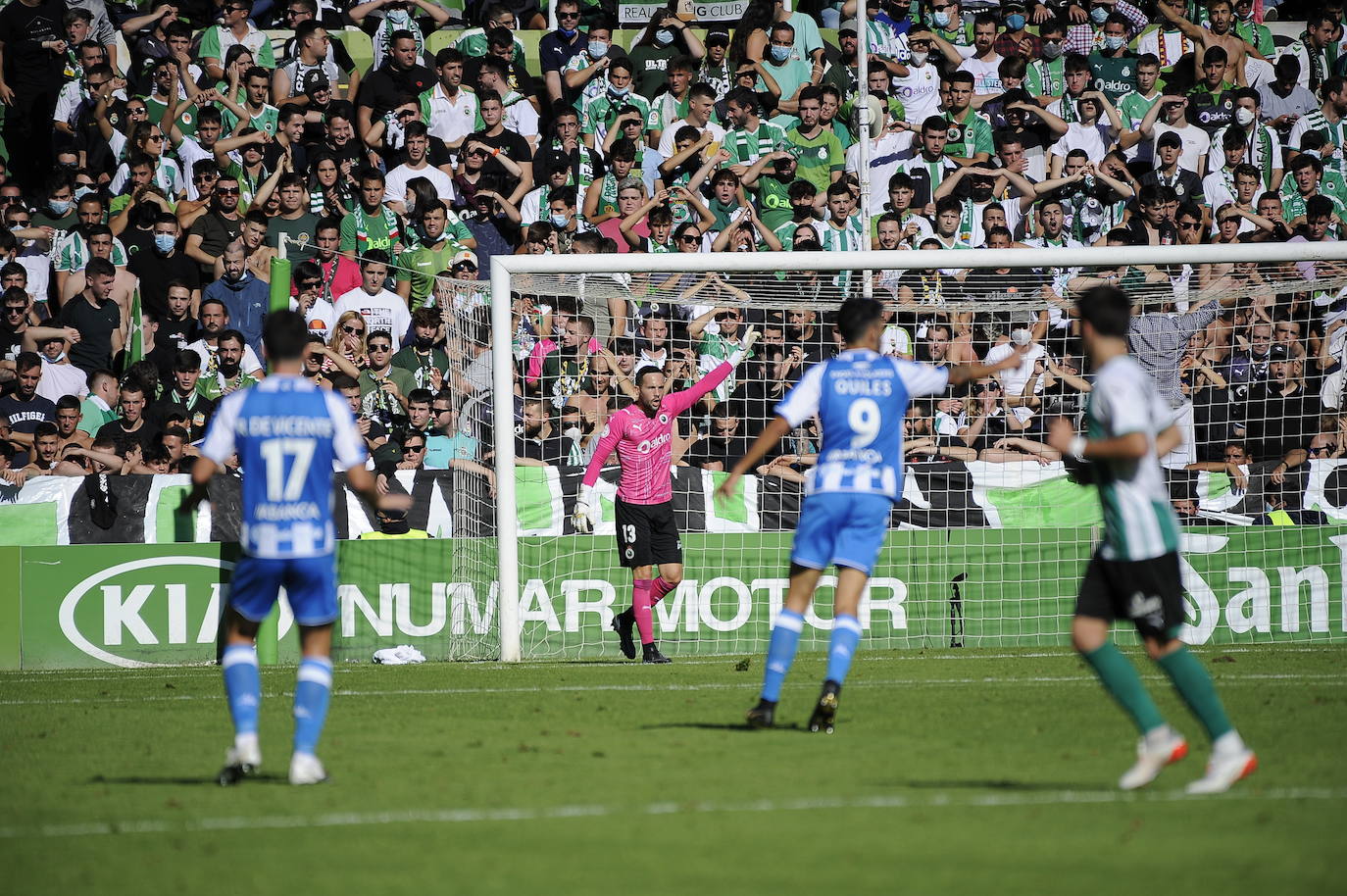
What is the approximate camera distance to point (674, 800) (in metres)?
6.27

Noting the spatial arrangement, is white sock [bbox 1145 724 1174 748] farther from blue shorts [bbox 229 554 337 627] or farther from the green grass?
blue shorts [bbox 229 554 337 627]

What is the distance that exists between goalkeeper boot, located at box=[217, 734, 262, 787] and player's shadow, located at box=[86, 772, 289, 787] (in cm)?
10

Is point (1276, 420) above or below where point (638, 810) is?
above

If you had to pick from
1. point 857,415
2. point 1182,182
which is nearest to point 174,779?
point 857,415

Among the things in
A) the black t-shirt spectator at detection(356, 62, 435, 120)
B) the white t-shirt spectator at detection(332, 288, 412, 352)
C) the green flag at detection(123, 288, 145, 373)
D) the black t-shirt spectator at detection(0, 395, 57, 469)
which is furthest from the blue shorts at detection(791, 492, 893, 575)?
the black t-shirt spectator at detection(356, 62, 435, 120)

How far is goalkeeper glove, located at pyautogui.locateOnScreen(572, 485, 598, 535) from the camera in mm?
14484

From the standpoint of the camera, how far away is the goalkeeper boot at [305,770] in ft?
22.3

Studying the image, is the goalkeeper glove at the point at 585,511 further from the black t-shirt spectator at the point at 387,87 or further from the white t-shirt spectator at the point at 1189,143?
the white t-shirt spectator at the point at 1189,143

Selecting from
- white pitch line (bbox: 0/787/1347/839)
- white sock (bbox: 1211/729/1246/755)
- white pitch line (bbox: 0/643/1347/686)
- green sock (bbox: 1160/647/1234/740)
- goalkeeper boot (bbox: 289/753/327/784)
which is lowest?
white pitch line (bbox: 0/643/1347/686)

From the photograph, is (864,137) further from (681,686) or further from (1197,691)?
(1197,691)

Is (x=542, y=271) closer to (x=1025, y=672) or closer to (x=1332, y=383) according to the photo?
(x=1025, y=672)

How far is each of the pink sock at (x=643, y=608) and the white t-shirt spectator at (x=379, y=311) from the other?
461 centimetres

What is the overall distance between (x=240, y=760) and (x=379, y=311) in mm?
10847

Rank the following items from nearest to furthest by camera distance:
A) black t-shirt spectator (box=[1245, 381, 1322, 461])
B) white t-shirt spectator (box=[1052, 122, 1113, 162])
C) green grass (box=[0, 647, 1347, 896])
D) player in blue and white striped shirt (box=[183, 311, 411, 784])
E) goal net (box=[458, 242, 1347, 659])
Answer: green grass (box=[0, 647, 1347, 896]) < player in blue and white striped shirt (box=[183, 311, 411, 784]) < goal net (box=[458, 242, 1347, 659]) < black t-shirt spectator (box=[1245, 381, 1322, 461]) < white t-shirt spectator (box=[1052, 122, 1113, 162])
